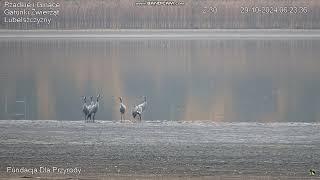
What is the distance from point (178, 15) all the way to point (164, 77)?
0.48 meters

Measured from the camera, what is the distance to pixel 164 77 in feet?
39.1

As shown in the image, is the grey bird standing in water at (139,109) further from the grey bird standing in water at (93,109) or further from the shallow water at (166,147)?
the grey bird standing in water at (93,109)

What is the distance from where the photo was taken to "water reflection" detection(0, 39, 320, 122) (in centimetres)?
1188

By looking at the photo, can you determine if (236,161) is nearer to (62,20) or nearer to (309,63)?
(309,63)

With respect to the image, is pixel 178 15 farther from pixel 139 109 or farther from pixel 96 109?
pixel 96 109

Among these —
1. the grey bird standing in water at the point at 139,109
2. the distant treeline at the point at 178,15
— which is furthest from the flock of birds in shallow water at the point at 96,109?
the distant treeline at the point at 178,15

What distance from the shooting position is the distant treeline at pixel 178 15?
11805 mm

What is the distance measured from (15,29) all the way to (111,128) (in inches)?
41.2

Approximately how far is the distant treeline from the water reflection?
5.1 inches

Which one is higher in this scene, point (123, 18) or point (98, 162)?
point (123, 18)

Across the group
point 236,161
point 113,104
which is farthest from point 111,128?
point 236,161

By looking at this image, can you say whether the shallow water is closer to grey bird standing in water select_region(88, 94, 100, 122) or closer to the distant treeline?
grey bird standing in water select_region(88, 94, 100, 122)

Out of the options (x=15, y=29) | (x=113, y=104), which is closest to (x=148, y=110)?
(x=113, y=104)

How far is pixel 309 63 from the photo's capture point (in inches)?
466
